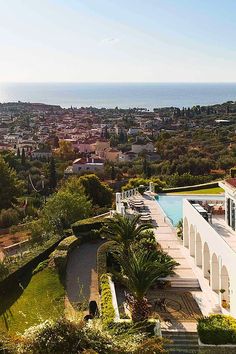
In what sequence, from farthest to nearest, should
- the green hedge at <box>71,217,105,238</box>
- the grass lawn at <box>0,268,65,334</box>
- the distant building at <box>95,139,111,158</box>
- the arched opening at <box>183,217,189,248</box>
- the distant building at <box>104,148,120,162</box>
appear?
the distant building at <box>95,139,111,158</box> < the distant building at <box>104,148,120,162</box> < the green hedge at <box>71,217,105,238</box> < the arched opening at <box>183,217,189,248</box> < the grass lawn at <box>0,268,65,334</box>

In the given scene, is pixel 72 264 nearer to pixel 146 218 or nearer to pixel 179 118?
pixel 146 218

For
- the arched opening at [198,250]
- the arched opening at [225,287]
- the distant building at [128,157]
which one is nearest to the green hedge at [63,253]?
the arched opening at [198,250]

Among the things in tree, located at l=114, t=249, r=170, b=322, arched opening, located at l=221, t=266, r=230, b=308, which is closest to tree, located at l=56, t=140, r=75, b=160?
arched opening, located at l=221, t=266, r=230, b=308

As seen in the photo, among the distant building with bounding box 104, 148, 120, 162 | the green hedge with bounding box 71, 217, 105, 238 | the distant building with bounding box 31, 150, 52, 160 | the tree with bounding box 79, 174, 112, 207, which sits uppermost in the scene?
the green hedge with bounding box 71, 217, 105, 238

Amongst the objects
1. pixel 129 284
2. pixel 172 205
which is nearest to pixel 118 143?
pixel 172 205

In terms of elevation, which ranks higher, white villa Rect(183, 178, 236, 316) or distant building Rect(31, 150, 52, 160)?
white villa Rect(183, 178, 236, 316)

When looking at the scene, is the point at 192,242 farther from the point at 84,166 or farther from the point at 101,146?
the point at 101,146

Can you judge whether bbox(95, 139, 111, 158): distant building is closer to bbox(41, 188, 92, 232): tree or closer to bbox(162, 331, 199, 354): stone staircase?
bbox(41, 188, 92, 232): tree
